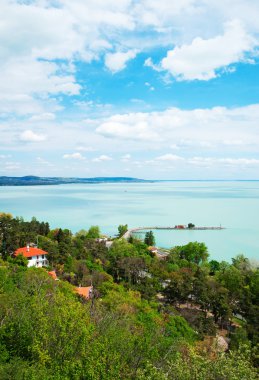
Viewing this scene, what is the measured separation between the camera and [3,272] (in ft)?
58.6

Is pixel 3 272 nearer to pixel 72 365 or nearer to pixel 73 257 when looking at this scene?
pixel 72 365

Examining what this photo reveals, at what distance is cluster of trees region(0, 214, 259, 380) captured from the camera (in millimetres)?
7340

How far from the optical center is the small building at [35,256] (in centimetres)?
2966

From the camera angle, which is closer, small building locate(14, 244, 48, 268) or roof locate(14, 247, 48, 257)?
small building locate(14, 244, 48, 268)

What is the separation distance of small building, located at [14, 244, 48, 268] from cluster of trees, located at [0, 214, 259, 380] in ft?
2.50

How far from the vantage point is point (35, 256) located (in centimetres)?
3009

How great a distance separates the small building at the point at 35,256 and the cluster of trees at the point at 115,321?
76cm

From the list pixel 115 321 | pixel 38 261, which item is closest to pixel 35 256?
pixel 38 261

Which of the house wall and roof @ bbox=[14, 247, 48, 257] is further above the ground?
roof @ bbox=[14, 247, 48, 257]

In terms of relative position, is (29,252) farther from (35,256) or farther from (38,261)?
(38,261)

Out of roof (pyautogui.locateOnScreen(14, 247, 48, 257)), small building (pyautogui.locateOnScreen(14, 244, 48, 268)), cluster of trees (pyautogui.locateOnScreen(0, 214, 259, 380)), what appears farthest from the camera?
roof (pyautogui.locateOnScreen(14, 247, 48, 257))

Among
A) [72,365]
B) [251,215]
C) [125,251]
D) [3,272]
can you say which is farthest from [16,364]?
[251,215]

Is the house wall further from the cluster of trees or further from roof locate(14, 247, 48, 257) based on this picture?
the cluster of trees

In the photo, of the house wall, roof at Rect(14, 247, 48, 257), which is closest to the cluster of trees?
roof at Rect(14, 247, 48, 257)
